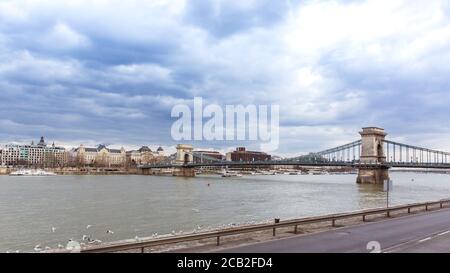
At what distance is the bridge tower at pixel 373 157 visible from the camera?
107m

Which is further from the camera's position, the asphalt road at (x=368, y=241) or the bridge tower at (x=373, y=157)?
the bridge tower at (x=373, y=157)

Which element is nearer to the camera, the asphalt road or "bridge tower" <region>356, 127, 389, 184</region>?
the asphalt road

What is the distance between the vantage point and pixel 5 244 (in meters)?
22.1

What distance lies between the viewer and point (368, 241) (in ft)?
49.5

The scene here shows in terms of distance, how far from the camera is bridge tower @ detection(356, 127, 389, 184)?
107225mm

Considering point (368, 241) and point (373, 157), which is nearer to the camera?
point (368, 241)

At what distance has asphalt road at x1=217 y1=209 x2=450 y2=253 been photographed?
13.5m

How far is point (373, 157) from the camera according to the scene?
4395 inches

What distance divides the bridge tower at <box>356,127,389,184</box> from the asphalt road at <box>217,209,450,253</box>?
90790 mm

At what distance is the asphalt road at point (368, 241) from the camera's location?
13461mm

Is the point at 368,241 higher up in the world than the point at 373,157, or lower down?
lower down

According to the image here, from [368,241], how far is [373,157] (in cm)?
10185

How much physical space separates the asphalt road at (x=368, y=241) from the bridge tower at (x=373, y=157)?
90790 mm
